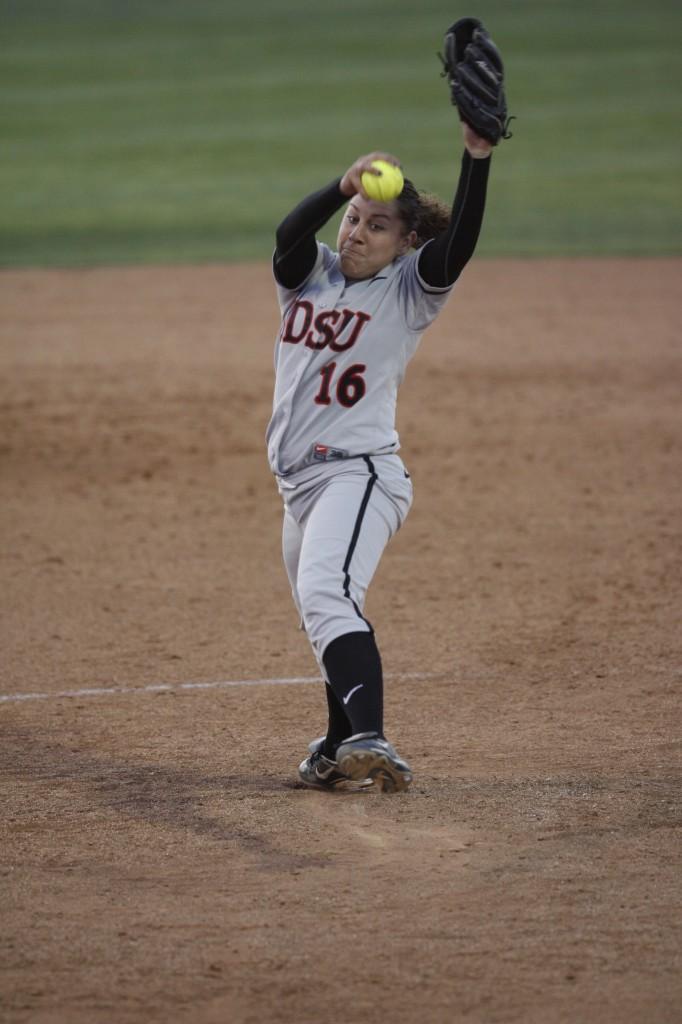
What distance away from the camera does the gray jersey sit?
162 inches

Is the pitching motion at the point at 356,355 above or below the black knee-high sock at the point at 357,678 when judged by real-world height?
above

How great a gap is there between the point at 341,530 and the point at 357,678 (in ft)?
1.45

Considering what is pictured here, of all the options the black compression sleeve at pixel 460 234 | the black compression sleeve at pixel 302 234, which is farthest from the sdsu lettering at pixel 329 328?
Answer: the black compression sleeve at pixel 460 234

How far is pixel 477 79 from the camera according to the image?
394 centimetres

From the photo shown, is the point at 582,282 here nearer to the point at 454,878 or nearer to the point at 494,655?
the point at 494,655

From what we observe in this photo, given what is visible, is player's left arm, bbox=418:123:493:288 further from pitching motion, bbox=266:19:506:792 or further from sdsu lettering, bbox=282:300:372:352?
sdsu lettering, bbox=282:300:372:352

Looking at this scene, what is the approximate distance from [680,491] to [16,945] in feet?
18.3

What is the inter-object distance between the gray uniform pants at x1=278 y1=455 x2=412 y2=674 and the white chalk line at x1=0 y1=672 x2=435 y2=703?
4.17 feet

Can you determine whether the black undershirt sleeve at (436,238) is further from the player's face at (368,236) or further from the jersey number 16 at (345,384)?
the jersey number 16 at (345,384)

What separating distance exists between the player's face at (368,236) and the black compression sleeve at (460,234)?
14 centimetres

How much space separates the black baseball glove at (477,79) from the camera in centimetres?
388

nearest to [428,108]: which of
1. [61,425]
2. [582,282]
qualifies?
[582,282]

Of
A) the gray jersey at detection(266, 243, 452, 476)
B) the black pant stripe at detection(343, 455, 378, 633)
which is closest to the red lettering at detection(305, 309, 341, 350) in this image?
the gray jersey at detection(266, 243, 452, 476)

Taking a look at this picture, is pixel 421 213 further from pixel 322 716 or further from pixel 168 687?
pixel 168 687
